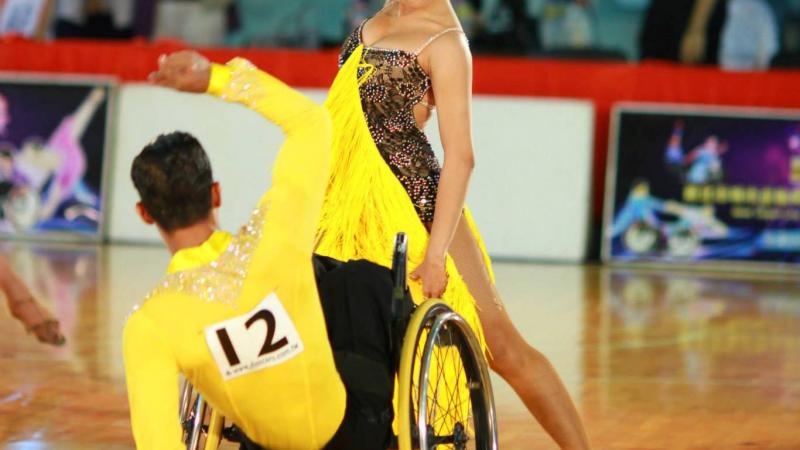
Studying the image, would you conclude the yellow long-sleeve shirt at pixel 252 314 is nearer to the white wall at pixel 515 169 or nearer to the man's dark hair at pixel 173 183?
the man's dark hair at pixel 173 183

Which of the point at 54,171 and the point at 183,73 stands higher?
the point at 183,73

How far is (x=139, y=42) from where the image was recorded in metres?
10.6

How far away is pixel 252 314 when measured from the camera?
3.12 metres

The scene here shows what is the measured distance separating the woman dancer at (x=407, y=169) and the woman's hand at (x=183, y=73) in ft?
3.25

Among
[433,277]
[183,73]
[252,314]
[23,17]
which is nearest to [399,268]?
[433,277]

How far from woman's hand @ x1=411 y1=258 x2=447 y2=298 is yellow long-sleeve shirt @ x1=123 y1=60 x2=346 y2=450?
73cm

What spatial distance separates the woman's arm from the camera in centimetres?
391

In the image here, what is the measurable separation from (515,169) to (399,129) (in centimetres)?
593

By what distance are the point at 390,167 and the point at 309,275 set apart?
1.03m

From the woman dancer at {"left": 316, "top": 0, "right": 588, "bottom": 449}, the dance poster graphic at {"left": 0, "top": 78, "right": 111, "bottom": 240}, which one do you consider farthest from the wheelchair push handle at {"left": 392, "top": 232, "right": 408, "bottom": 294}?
the dance poster graphic at {"left": 0, "top": 78, "right": 111, "bottom": 240}

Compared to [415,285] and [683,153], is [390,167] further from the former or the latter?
[683,153]

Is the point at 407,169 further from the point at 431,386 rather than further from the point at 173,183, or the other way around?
the point at 173,183

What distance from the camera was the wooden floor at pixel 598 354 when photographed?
535cm

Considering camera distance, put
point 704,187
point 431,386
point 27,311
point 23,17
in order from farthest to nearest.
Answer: point 23,17
point 704,187
point 431,386
point 27,311
